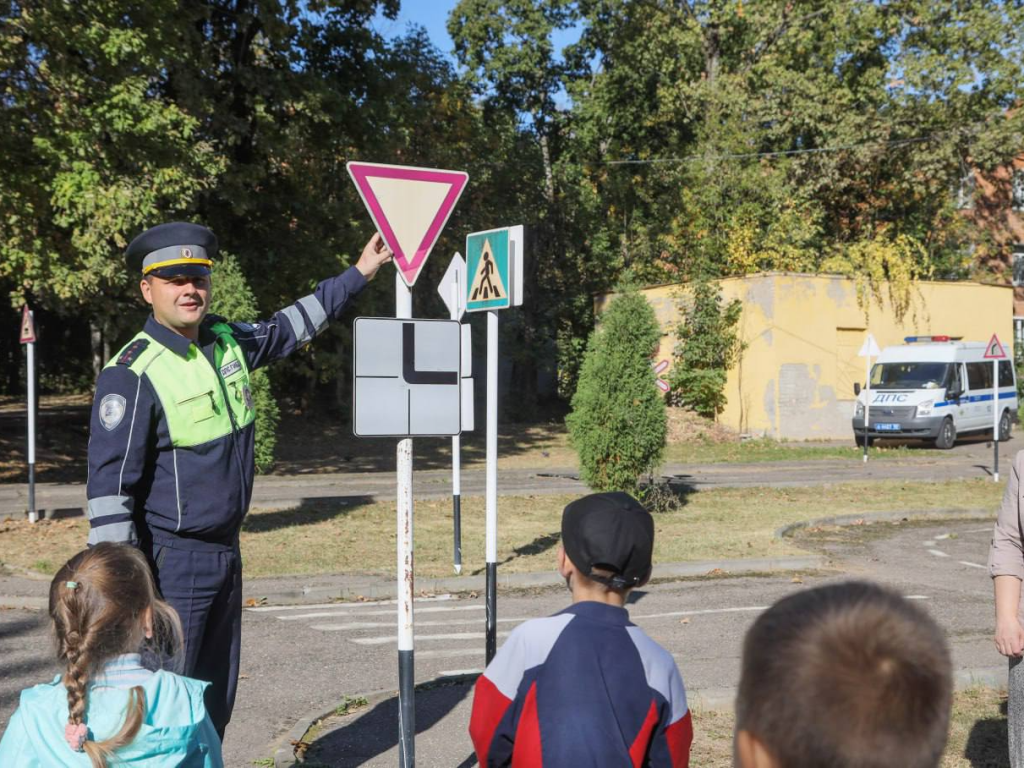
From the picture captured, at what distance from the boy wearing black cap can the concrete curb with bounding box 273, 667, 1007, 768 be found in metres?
3.08

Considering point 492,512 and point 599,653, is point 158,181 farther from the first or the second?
point 599,653

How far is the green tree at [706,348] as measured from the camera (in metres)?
31.6

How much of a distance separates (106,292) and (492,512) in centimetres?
1572

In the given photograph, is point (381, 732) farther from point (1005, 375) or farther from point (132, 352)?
point (1005, 375)

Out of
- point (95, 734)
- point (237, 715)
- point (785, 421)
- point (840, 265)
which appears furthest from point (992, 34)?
point (95, 734)

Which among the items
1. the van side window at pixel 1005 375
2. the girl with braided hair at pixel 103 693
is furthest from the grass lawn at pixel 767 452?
the girl with braided hair at pixel 103 693

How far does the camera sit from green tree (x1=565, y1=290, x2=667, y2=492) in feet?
48.9

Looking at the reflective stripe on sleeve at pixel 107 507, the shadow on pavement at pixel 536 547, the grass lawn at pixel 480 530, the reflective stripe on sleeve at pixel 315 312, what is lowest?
the shadow on pavement at pixel 536 547

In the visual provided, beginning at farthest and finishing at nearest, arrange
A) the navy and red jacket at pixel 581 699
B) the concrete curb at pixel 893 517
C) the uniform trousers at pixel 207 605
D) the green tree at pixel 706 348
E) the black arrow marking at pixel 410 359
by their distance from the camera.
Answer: the green tree at pixel 706 348, the concrete curb at pixel 893 517, the black arrow marking at pixel 410 359, the uniform trousers at pixel 207 605, the navy and red jacket at pixel 581 699

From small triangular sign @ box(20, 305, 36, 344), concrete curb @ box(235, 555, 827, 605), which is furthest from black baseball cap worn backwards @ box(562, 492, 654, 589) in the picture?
small triangular sign @ box(20, 305, 36, 344)

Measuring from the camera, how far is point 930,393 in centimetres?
2722

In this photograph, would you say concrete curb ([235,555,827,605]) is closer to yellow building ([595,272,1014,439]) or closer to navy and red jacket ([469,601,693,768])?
navy and red jacket ([469,601,693,768])

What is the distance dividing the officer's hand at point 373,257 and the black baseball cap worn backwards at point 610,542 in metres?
2.13

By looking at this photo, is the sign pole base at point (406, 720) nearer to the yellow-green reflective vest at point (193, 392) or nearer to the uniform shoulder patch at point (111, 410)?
the yellow-green reflective vest at point (193, 392)
